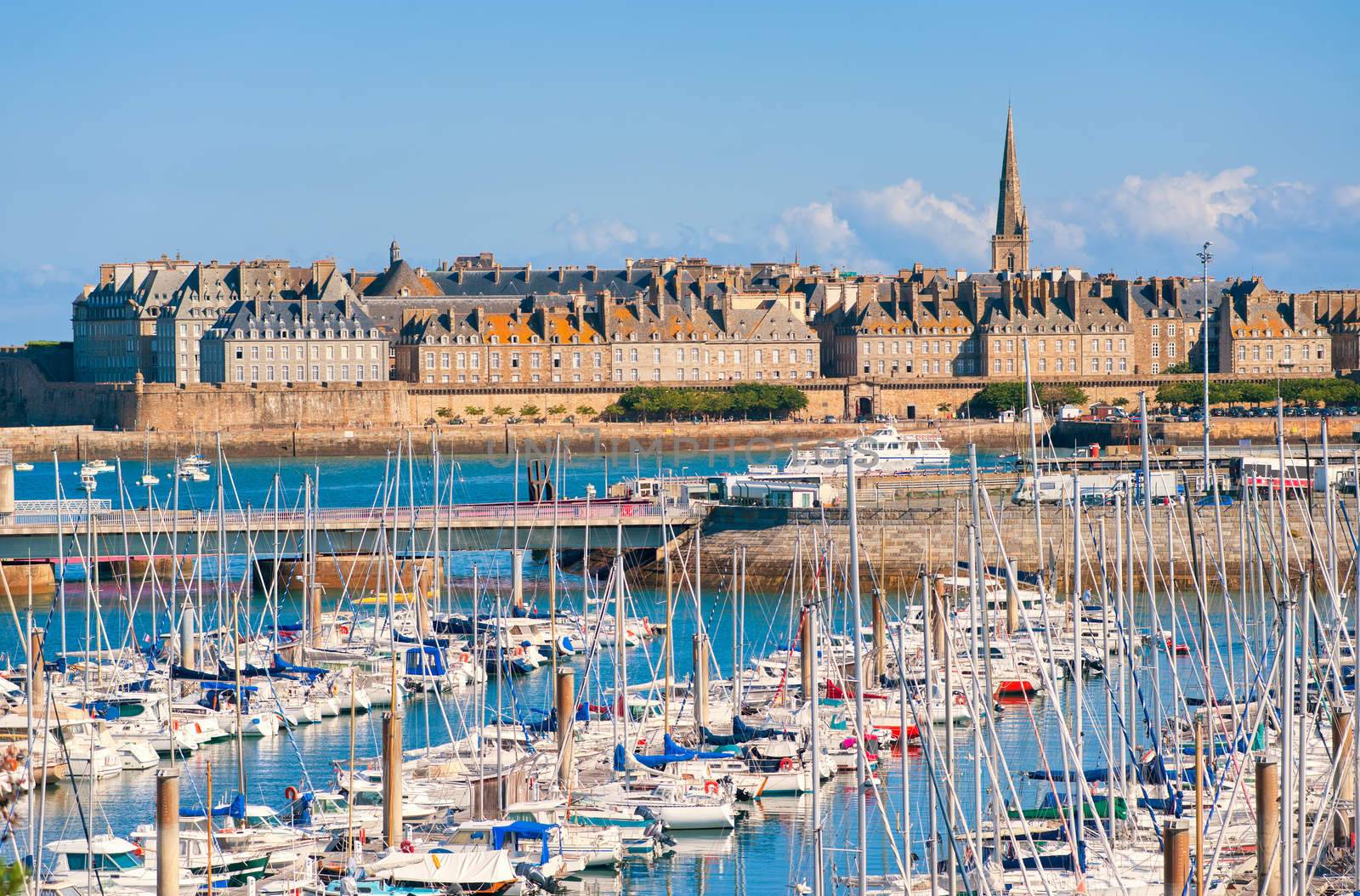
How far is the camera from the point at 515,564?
33062mm

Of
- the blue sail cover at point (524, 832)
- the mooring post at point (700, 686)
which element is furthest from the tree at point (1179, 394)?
the blue sail cover at point (524, 832)

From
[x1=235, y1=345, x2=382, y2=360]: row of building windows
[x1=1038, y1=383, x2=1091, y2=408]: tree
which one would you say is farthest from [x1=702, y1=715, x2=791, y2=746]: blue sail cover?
[x1=235, y1=345, x2=382, y2=360]: row of building windows

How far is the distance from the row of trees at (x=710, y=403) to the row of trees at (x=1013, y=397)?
255 inches

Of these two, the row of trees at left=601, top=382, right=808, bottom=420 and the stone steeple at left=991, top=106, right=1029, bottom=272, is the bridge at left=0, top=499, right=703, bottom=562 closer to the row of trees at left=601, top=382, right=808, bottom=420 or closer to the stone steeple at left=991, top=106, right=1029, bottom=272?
the row of trees at left=601, top=382, right=808, bottom=420

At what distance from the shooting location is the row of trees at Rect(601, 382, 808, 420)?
284ft

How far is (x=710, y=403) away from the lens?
86.4 m

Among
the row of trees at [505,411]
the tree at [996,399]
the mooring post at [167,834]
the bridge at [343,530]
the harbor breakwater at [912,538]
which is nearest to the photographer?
the mooring post at [167,834]

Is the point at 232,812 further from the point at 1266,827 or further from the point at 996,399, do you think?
the point at 996,399

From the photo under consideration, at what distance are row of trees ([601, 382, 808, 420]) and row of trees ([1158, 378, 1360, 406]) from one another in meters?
13.6

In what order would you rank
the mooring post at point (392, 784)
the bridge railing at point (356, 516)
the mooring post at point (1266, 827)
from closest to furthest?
the mooring post at point (1266, 827) → the mooring post at point (392, 784) → the bridge railing at point (356, 516)

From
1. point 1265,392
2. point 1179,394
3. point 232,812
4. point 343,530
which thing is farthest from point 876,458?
point 1179,394

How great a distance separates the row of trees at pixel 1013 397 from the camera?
3391 inches

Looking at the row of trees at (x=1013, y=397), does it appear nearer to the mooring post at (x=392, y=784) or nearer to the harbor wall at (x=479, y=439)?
the harbor wall at (x=479, y=439)

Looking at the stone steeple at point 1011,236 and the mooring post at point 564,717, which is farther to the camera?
the stone steeple at point 1011,236
